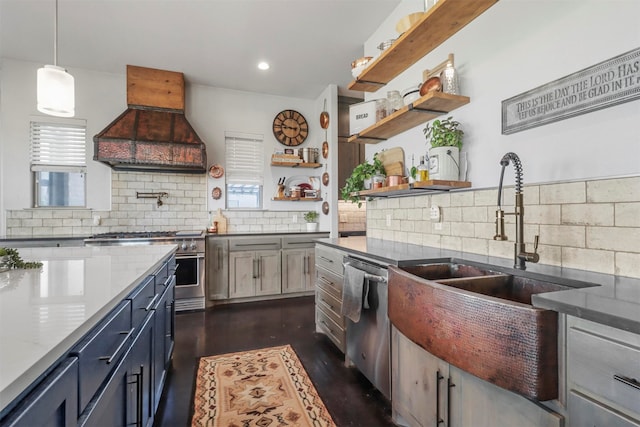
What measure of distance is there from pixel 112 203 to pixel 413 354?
4112 mm

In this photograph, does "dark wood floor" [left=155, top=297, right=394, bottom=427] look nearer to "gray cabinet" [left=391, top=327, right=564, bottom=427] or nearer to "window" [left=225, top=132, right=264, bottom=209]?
"gray cabinet" [left=391, top=327, right=564, bottom=427]

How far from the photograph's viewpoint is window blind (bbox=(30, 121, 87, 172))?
12.2ft

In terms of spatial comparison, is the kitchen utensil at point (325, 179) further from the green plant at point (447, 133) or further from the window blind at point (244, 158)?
the green plant at point (447, 133)

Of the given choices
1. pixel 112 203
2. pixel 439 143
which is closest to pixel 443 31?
pixel 439 143

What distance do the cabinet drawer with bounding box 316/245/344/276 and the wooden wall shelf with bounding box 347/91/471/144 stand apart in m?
1.06

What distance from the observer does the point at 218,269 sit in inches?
153

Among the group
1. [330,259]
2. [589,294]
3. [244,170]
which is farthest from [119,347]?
[244,170]

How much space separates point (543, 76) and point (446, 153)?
24.2 inches

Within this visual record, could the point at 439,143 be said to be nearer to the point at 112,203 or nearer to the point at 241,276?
the point at 241,276

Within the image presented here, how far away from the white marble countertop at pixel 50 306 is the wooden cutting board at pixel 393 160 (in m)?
2.01

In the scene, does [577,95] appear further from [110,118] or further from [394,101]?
[110,118]

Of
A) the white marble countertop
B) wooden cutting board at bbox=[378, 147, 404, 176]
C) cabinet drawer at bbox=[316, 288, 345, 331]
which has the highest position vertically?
wooden cutting board at bbox=[378, 147, 404, 176]

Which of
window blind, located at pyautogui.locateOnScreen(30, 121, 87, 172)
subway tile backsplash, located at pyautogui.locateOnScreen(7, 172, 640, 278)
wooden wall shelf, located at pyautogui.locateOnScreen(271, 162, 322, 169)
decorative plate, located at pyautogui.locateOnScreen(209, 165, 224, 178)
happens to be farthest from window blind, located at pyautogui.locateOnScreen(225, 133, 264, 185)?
window blind, located at pyautogui.locateOnScreen(30, 121, 87, 172)

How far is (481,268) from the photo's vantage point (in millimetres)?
1531
